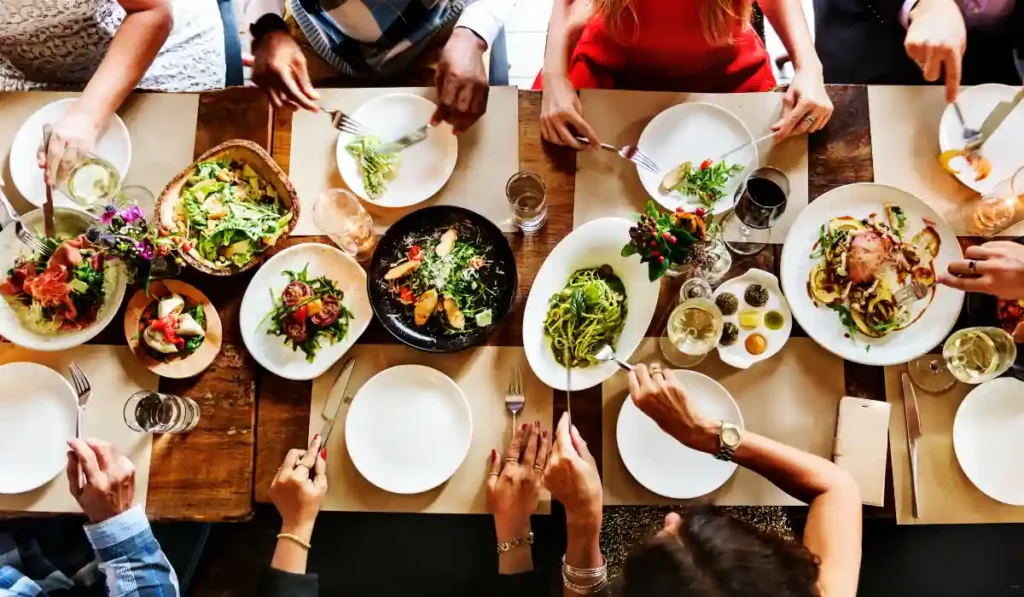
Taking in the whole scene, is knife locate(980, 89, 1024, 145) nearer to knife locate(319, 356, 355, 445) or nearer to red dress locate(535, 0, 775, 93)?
red dress locate(535, 0, 775, 93)

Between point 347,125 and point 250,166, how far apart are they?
10.6 inches

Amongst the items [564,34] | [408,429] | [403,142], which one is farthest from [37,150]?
[564,34]

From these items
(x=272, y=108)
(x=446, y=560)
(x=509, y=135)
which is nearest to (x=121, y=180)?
(x=272, y=108)

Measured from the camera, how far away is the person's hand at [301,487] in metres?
1.53

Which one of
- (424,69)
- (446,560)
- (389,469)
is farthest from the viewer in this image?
(424,69)

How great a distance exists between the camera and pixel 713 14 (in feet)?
5.50

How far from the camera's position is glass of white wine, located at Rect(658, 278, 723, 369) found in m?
1.51

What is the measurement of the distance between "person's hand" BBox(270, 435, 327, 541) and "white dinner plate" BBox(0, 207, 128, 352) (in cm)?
58

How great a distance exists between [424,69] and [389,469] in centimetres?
125

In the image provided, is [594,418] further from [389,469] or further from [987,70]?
[987,70]

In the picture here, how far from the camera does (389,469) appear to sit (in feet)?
5.10

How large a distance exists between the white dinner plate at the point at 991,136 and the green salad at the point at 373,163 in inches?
56.1

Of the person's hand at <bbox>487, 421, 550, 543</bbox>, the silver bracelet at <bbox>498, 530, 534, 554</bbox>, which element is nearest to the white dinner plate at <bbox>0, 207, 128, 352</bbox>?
the person's hand at <bbox>487, 421, 550, 543</bbox>

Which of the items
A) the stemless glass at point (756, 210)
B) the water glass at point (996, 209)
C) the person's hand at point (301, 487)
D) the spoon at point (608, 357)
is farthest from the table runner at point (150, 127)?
the water glass at point (996, 209)
